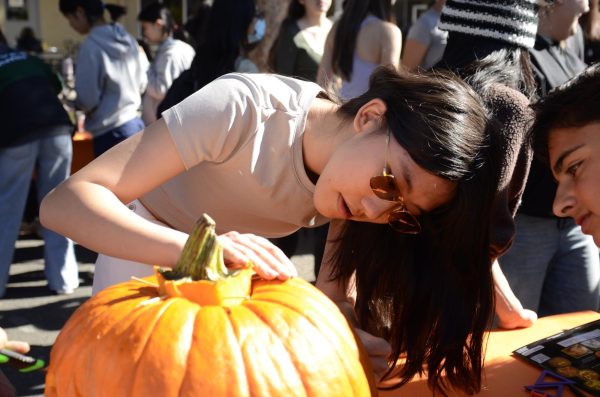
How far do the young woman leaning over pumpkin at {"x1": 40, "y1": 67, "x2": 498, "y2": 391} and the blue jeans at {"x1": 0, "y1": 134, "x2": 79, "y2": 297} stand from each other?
273cm

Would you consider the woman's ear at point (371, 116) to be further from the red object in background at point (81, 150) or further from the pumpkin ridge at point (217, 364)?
the red object in background at point (81, 150)

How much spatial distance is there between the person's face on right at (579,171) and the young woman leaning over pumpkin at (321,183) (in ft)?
0.49

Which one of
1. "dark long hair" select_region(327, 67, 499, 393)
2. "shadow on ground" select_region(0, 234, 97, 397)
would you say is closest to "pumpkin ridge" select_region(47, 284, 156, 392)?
"dark long hair" select_region(327, 67, 499, 393)

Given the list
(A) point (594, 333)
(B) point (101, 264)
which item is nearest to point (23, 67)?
(B) point (101, 264)

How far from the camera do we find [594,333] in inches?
62.2

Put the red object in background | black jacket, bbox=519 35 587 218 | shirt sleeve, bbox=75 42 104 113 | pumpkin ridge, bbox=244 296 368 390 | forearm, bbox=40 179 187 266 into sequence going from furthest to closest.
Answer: the red object in background < shirt sleeve, bbox=75 42 104 113 < black jacket, bbox=519 35 587 218 < forearm, bbox=40 179 187 266 < pumpkin ridge, bbox=244 296 368 390

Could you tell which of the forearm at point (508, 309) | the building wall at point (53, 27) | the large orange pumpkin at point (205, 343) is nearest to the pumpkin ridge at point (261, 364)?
the large orange pumpkin at point (205, 343)

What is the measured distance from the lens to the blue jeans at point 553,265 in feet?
7.39

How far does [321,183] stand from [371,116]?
0.17 m

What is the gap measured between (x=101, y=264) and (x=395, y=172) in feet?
2.53

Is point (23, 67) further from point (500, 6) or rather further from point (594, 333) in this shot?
point (594, 333)

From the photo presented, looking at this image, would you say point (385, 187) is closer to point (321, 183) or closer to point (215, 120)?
point (321, 183)

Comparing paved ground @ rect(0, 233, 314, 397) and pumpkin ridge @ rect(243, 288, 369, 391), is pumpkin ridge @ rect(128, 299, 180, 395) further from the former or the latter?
paved ground @ rect(0, 233, 314, 397)

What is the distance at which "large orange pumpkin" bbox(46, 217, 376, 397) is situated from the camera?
925 millimetres
